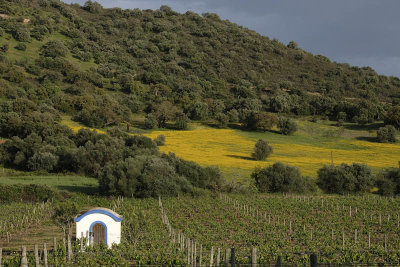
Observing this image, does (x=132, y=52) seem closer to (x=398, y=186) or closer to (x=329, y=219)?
(x=398, y=186)

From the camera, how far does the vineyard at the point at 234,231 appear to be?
765 inches

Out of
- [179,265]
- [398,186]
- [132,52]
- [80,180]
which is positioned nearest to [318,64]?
[132,52]

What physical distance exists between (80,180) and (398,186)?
132 feet

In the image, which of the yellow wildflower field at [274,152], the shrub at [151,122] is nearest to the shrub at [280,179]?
the yellow wildflower field at [274,152]

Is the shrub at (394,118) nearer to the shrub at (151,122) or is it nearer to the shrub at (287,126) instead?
the shrub at (287,126)

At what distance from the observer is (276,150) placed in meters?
72.8

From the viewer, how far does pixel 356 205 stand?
42938 mm

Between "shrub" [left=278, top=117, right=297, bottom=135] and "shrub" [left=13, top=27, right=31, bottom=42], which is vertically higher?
"shrub" [left=13, top=27, right=31, bottom=42]

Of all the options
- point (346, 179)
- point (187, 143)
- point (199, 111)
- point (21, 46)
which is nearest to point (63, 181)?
point (187, 143)

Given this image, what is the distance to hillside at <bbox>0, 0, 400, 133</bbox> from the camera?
99.4 metres

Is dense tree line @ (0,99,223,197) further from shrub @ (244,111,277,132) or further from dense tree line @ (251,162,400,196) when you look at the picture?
shrub @ (244,111,277,132)

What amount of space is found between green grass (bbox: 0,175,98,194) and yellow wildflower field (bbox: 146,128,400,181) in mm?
14534

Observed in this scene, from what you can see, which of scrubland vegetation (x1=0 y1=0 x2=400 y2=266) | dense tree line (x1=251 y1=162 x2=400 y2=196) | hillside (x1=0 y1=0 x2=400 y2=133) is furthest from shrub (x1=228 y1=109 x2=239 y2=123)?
dense tree line (x1=251 y1=162 x2=400 y2=196)

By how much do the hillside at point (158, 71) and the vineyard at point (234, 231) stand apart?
46.5 metres
